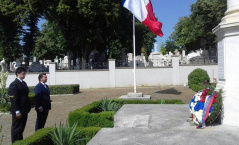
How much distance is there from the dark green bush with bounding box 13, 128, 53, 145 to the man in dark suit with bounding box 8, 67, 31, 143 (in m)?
0.95

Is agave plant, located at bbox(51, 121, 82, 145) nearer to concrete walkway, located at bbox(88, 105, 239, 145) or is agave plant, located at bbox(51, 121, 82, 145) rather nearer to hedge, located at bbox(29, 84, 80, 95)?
concrete walkway, located at bbox(88, 105, 239, 145)

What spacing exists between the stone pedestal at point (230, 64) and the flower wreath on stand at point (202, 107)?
1.00 ft

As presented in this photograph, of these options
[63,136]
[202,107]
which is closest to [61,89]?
[63,136]

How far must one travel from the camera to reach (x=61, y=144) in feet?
14.7

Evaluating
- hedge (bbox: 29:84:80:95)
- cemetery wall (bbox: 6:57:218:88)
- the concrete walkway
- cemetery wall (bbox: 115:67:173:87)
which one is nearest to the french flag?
the concrete walkway

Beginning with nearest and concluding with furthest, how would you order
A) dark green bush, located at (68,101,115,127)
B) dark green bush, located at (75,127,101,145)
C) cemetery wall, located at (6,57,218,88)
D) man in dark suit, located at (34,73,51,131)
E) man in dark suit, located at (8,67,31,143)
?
dark green bush, located at (75,127,101,145), man in dark suit, located at (8,67,31,143), man in dark suit, located at (34,73,51,131), dark green bush, located at (68,101,115,127), cemetery wall, located at (6,57,218,88)

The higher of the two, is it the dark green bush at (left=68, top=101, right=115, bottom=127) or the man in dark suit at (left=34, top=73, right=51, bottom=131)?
the man in dark suit at (left=34, top=73, right=51, bottom=131)

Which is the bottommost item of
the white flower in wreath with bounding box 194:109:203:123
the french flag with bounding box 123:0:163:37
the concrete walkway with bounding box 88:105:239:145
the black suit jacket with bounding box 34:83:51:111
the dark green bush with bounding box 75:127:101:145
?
the dark green bush with bounding box 75:127:101:145

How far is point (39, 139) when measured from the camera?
14.6 feet

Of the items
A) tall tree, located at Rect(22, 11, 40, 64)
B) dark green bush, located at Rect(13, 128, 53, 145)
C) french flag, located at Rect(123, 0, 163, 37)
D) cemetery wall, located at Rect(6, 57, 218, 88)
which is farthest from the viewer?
tall tree, located at Rect(22, 11, 40, 64)

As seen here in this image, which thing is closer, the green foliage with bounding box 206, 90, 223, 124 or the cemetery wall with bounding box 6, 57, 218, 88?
the green foliage with bounding box 206, 90, 223, 124

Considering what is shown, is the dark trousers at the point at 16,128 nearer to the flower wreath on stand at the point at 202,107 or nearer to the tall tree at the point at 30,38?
the flower wreath on stand at the point at 202,107

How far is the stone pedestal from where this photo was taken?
4781 millimetres

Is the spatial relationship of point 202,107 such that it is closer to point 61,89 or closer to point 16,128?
point 16,128
